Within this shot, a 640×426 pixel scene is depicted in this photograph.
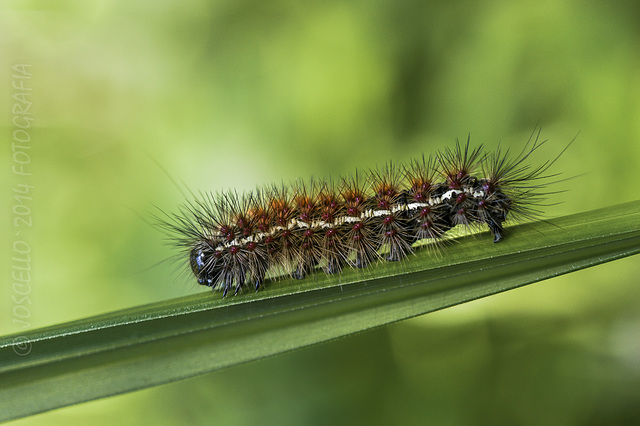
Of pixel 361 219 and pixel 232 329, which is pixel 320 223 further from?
pixel 232 329

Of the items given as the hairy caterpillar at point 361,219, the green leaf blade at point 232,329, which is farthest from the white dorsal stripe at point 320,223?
the green leaf blade at point 232,329

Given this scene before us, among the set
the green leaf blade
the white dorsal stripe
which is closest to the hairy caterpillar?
the white dorsal stripe

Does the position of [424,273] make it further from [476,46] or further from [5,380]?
[476,46]

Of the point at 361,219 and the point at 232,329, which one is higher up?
the point at 361,219

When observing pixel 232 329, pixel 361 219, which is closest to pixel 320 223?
pixel 361 219

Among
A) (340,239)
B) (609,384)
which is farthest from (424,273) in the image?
(609,384)

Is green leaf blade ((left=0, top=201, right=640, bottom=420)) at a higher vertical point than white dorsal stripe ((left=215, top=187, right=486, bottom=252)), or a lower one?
lower

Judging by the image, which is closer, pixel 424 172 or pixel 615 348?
pixel 424 172

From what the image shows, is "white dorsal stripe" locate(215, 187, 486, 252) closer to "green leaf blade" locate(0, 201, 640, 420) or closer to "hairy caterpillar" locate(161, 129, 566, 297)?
"hairy caterpillar" locate(161, 129, 566, 297)
